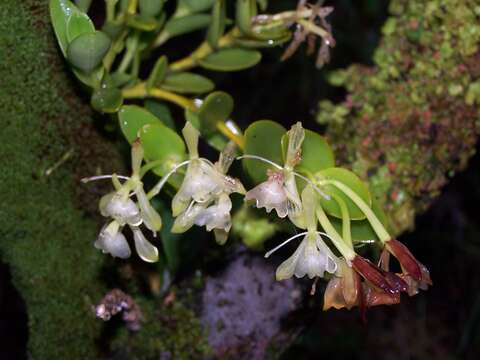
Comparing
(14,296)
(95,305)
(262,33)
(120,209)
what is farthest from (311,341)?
(120,209)

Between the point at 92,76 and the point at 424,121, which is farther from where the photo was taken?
the point at 424,121

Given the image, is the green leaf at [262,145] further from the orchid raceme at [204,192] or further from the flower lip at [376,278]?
the flower lip at [376,278]

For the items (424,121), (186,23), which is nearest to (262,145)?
(186,23)

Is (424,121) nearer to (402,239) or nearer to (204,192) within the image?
(204,192)

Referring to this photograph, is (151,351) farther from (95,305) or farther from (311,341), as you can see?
(311,341)

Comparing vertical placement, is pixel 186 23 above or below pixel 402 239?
above

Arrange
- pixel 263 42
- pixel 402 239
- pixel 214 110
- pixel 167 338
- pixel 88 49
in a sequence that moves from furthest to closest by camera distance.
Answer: pixel 402 239 < pixel 167 338 < pixel 263 42 < pixel 214 110 < pixel 88 49

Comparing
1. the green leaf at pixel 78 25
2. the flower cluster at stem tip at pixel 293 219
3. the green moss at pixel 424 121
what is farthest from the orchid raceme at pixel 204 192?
the green moss at pixel 424 121

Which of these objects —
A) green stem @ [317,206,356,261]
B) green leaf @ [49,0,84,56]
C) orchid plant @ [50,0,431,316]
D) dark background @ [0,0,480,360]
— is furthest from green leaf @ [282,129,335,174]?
dark background @ [0,0,480,360]
